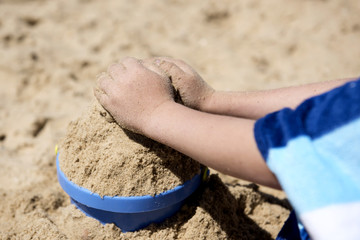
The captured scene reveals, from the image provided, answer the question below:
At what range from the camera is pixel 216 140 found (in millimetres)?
1082

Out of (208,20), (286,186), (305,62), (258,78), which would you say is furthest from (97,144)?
(208,20)

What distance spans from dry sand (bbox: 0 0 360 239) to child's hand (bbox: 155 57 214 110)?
363mm

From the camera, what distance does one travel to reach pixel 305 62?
3330 millimetres

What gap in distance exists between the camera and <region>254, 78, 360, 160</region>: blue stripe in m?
0.96

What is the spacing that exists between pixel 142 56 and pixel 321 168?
235 cm

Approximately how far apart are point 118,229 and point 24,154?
43.6 inches

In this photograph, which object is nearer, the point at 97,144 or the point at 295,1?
the point at 97,144

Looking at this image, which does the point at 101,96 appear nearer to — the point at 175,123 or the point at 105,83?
the point at 105,83

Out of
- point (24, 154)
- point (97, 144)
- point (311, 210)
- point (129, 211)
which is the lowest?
point (24, 154)

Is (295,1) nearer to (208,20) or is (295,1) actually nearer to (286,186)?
(208,20)

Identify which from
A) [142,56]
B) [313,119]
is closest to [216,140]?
[313,119]

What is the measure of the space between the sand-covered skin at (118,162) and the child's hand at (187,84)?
20 cm

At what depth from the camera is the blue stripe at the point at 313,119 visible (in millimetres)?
964

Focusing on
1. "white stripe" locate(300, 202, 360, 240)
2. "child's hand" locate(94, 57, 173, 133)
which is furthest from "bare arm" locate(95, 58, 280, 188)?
"white stripe" locate(300, 202, 360, 240)
